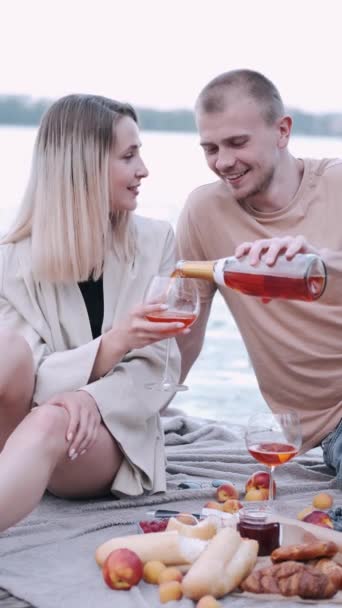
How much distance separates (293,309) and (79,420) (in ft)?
3.57

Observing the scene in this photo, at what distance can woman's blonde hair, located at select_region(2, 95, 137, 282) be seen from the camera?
358 cm

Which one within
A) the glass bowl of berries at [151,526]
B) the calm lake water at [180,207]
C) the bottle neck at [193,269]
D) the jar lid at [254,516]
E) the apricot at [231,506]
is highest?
the bottle neck at [193,269]

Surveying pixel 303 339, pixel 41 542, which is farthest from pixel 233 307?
pixel 41 542

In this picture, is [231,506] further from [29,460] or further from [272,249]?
[272,249]

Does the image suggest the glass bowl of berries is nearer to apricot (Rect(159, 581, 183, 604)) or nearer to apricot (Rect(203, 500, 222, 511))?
apricot (Rect(203, 500, 222, 511))

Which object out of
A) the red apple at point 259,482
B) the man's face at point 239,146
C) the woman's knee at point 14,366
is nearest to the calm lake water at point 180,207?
the red apple at point 259,482

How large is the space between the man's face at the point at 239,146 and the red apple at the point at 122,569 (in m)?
1.59

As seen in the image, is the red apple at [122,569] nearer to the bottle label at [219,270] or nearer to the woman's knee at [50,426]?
the woman's knee at [50,426]

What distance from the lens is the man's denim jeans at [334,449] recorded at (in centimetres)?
386

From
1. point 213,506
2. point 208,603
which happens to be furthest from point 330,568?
point 213,506

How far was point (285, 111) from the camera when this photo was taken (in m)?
4.10

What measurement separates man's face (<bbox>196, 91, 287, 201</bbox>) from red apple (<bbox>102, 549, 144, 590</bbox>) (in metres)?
1.59

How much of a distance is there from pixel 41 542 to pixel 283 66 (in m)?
22.4

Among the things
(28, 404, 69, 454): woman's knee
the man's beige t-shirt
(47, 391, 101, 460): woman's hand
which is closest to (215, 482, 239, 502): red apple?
the man's beige t-shirt
